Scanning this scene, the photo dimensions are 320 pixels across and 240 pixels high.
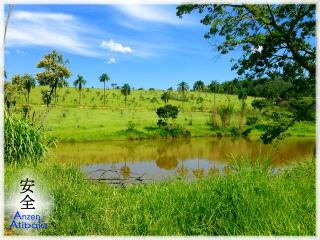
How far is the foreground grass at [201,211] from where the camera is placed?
237 inches

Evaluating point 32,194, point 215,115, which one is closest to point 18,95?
point 32,194

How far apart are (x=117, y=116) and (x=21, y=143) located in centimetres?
4195

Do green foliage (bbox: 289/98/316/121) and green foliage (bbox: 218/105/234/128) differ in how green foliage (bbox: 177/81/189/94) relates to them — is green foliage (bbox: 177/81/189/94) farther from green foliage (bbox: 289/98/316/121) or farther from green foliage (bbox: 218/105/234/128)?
green foliage (bbox: 289/98/316/121)

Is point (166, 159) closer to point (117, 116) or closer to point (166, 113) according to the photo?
point (166, 113)

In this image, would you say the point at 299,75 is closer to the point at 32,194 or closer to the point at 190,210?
the point at 190,210

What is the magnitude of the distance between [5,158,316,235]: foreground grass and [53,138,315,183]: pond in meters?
18.4

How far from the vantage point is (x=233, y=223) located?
20.2 feet

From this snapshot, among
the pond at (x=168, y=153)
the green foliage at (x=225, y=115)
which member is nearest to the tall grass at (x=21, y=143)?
the pond at (x=168, y=153)

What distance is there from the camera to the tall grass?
10.4 meters

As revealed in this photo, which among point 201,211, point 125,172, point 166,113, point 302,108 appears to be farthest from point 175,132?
point 201,211

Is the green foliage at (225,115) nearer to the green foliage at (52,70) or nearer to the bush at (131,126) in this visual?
the bush at (131,126)

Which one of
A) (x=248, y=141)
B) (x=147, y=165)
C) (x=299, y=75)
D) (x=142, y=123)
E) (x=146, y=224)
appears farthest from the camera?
(x=142, y=123)

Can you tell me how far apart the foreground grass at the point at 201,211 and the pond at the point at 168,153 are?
18.4 metres

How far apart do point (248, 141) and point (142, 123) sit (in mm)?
11234
